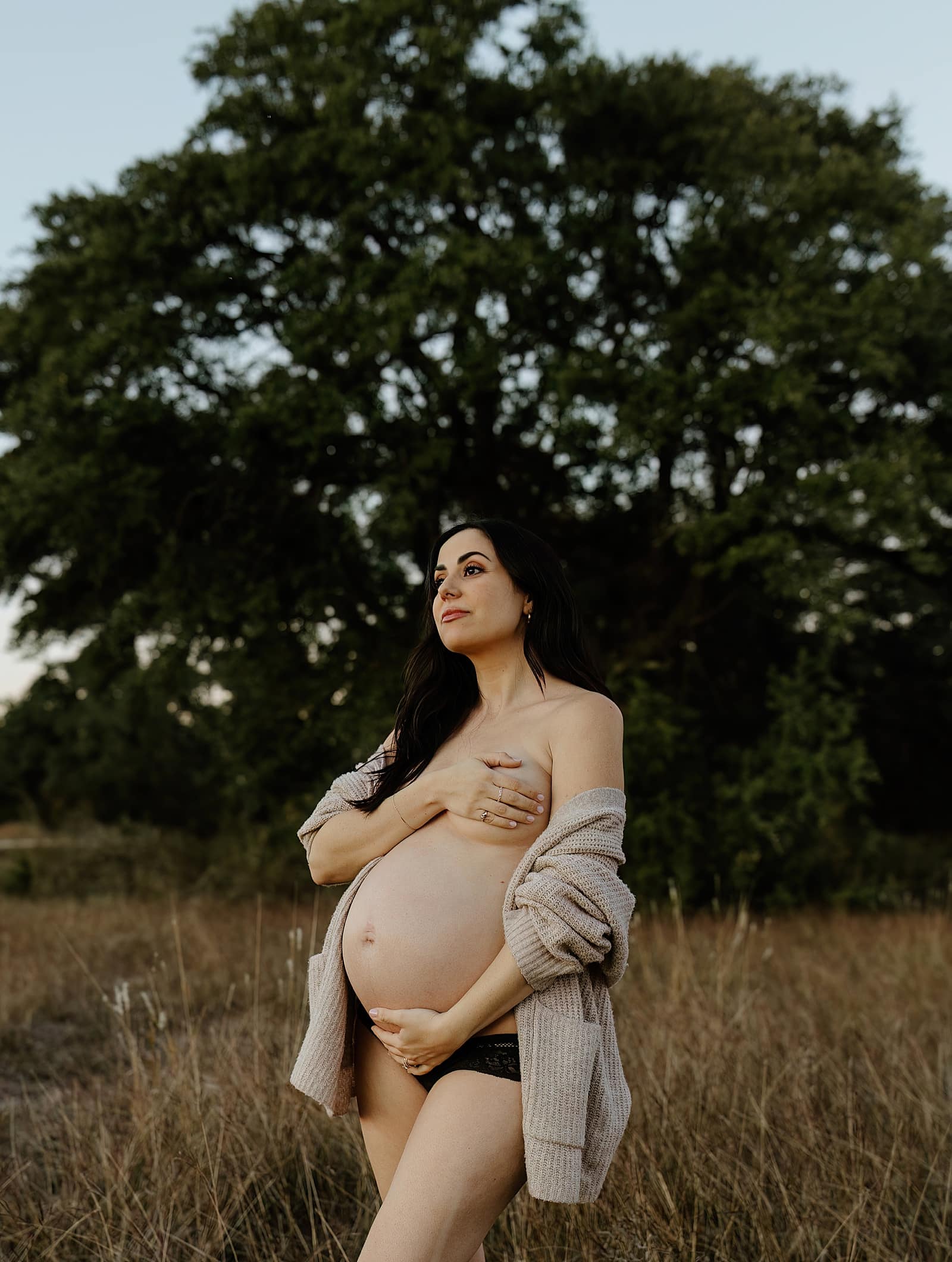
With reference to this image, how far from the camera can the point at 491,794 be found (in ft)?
7.14

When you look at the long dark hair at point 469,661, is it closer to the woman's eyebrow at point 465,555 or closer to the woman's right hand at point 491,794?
the woman's eyebrow at point 465,555

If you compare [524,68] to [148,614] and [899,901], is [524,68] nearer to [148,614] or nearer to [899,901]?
[148,614]

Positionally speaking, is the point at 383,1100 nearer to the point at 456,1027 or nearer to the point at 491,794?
the point at 456,1027

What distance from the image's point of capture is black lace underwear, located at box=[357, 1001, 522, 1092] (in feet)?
6.86

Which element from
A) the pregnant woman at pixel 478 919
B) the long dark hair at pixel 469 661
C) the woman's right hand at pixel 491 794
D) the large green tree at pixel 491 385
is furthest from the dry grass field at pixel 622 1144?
the large green tree at pixel 491 385

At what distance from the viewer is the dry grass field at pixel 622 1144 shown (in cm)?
330

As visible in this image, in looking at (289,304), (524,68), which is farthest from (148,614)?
(524,68)

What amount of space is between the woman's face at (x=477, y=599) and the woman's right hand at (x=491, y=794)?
0.28 meters

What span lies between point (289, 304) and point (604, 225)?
3343 millimetres

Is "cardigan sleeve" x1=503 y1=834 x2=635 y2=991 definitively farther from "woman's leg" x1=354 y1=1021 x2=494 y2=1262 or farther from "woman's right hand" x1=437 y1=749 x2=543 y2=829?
"woman's leg" x1=354 y1=1021 x2=494 y2=1262

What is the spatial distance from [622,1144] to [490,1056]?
1.99 metres

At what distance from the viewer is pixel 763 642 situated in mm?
13633

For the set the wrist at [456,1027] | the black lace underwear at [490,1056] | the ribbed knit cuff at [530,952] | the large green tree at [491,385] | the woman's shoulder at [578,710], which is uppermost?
the large green tree at [491,385]

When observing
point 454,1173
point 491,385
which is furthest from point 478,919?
point 491,385
